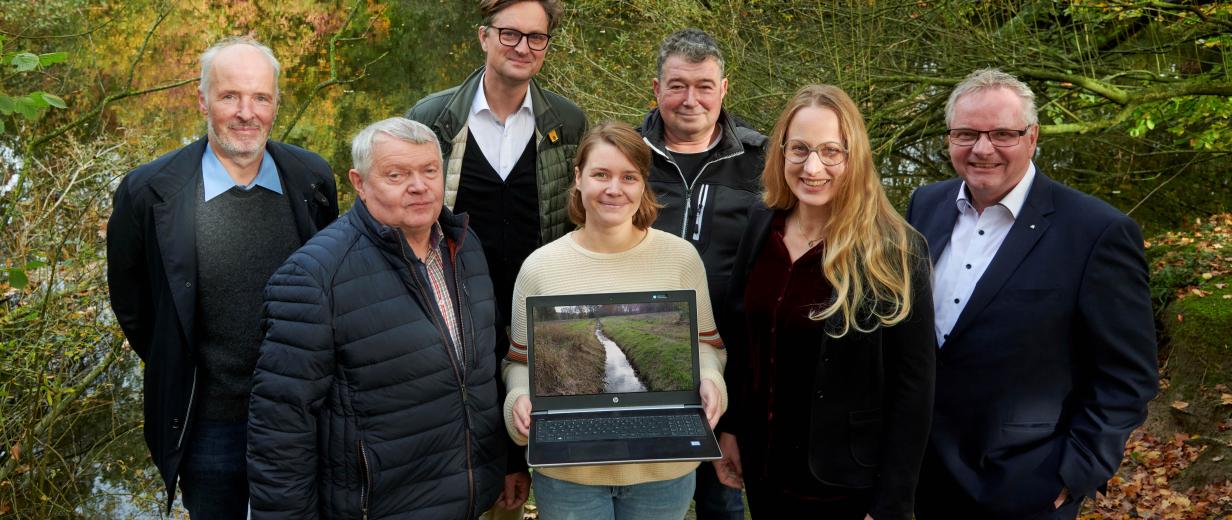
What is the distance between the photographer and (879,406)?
8.89 ft

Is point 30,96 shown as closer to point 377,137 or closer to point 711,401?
point 377,137

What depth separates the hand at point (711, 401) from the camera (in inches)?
112

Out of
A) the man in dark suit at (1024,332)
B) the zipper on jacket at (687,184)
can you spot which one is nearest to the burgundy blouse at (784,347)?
the man in dark suit at (1024,332)

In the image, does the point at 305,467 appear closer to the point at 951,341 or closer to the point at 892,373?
the point at 892,373

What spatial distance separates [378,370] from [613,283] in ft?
2.71

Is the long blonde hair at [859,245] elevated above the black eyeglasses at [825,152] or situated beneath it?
situated beneath

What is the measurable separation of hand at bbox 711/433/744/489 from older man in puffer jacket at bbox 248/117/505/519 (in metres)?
0.83

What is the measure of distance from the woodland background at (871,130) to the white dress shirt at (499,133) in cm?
162

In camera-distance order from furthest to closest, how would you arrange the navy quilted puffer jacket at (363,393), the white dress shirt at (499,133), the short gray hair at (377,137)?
the white dress shirt at (499,133)
the short gray hair at (377,137)
the navy quilted puffer jacket at (363,393)

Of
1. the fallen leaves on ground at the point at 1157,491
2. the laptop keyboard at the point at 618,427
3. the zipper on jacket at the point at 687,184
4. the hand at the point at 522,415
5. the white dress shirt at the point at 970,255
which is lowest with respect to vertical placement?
the fallen leaves on ground at the point at 1157,491

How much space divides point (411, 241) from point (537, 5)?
4.73ft

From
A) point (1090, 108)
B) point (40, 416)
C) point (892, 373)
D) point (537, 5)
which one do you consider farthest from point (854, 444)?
point (1090, 108)

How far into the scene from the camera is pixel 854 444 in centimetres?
272

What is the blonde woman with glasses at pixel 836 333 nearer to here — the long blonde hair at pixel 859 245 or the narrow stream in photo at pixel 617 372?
the long blonde hair at pixel 859 245
